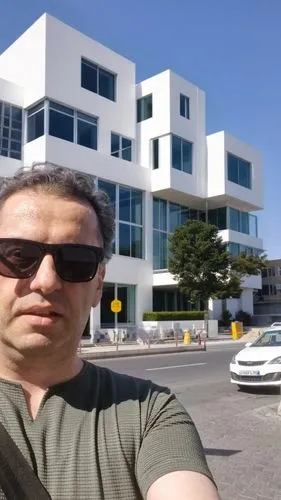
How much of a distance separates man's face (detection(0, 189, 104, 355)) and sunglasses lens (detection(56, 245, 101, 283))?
0.02m

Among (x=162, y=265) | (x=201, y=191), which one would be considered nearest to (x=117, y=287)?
(x=162, y=265)

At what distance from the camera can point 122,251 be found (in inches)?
1235

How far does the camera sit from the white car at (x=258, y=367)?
10508mm

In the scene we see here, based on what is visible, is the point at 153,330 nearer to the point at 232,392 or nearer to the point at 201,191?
the point at 201,191

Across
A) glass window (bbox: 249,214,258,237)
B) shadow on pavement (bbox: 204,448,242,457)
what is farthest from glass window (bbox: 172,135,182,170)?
shadow on pavement (bbox: 204,448,242,457)

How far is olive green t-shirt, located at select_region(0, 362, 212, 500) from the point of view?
53.5 inches

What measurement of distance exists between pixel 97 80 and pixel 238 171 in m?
14.3

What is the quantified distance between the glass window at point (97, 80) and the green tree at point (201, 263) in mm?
9908

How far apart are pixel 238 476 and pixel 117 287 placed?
26.2m

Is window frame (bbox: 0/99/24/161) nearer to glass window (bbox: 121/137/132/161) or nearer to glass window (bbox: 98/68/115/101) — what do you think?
glass window (bbox: 98/68/115/101)

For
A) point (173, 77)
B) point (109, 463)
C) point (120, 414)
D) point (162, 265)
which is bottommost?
point (109, 463)

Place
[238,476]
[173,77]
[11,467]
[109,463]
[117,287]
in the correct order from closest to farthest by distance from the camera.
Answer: [11,467], [109,463], [238,476], [117,287], [173,77]

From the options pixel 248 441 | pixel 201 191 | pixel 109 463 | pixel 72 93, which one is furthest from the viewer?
pixel 201 191

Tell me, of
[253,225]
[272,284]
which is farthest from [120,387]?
[272,284]
